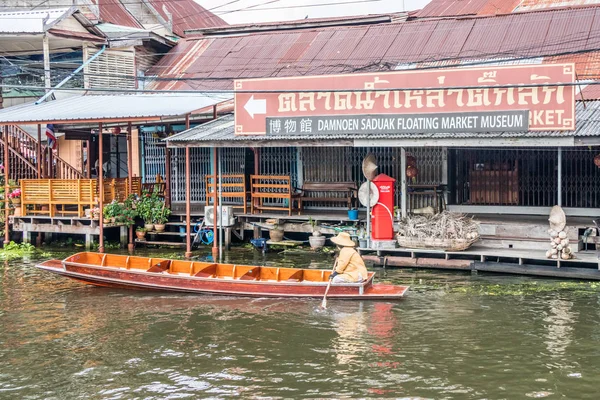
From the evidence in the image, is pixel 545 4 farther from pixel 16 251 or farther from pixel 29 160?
pixel 16 251

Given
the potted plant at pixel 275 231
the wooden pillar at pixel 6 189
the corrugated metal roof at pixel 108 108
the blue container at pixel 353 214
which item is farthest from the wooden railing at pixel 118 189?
the blue container at pixel 353 214

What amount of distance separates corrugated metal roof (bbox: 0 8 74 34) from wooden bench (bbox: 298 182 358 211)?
986 centimetres

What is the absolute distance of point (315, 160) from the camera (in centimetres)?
2167

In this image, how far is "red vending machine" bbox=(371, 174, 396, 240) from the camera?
1695 centimetres

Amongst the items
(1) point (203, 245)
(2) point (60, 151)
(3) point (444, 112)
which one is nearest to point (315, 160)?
(1) point (203, 245)

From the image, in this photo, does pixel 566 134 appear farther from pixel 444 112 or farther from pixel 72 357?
pixel 72 357

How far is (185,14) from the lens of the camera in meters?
36.8

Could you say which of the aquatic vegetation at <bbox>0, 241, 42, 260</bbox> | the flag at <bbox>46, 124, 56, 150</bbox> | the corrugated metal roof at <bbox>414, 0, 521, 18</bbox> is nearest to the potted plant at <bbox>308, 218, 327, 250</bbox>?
the aquatic vegetation at <bbox>0, 241, 42, 260</bbox>

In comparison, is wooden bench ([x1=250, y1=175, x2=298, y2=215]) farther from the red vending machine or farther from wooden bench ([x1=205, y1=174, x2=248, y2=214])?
the red vending machine

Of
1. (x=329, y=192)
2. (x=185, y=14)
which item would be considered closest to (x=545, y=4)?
(x=329, y=192)

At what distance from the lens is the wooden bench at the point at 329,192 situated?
67.4ft

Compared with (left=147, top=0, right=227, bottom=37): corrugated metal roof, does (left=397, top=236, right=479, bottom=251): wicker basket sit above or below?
below

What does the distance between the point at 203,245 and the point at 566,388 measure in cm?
1346

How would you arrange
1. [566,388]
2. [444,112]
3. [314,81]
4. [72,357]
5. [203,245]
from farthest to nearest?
[203,245] < [314,81] < [444,112] < [72,357] < [566,388]
